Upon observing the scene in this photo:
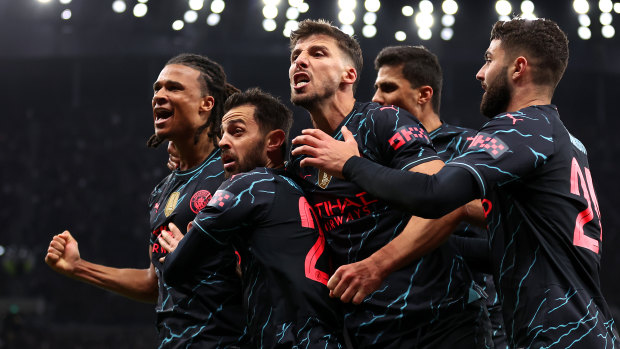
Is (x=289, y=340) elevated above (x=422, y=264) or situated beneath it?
situated beneath

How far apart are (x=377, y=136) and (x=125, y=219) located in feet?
40.2

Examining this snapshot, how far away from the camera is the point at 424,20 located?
8602 millimetres

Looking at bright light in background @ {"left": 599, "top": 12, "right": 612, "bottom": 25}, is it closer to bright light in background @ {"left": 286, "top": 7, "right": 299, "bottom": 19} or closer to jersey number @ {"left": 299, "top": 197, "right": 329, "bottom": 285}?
bright light in background @ {"left": 286, "top": 7, "right": 299, "bottom": 19}

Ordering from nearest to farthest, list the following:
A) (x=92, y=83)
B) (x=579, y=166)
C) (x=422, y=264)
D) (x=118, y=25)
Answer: (x=579, y=166), (x=422, y=264), (x=118, y=25), (x=92, y=83)

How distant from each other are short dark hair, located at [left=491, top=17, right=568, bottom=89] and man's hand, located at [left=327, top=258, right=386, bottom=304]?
2.94 feet

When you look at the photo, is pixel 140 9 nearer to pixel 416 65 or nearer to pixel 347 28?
pixel 347 28

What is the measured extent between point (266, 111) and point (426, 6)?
6.20m

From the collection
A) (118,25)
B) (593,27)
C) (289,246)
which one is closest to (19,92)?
(118,25)

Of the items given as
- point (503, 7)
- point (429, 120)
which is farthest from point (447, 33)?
point (429, 120)

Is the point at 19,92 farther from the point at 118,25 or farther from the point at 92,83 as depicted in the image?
the point at 118,25

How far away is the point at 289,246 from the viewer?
7.89ft

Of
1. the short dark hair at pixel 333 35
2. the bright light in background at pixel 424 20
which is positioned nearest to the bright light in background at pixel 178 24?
the bright light in background at pixel 424 20

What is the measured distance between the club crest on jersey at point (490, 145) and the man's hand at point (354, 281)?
53 cm

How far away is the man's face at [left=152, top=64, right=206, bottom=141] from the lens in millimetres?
3246
